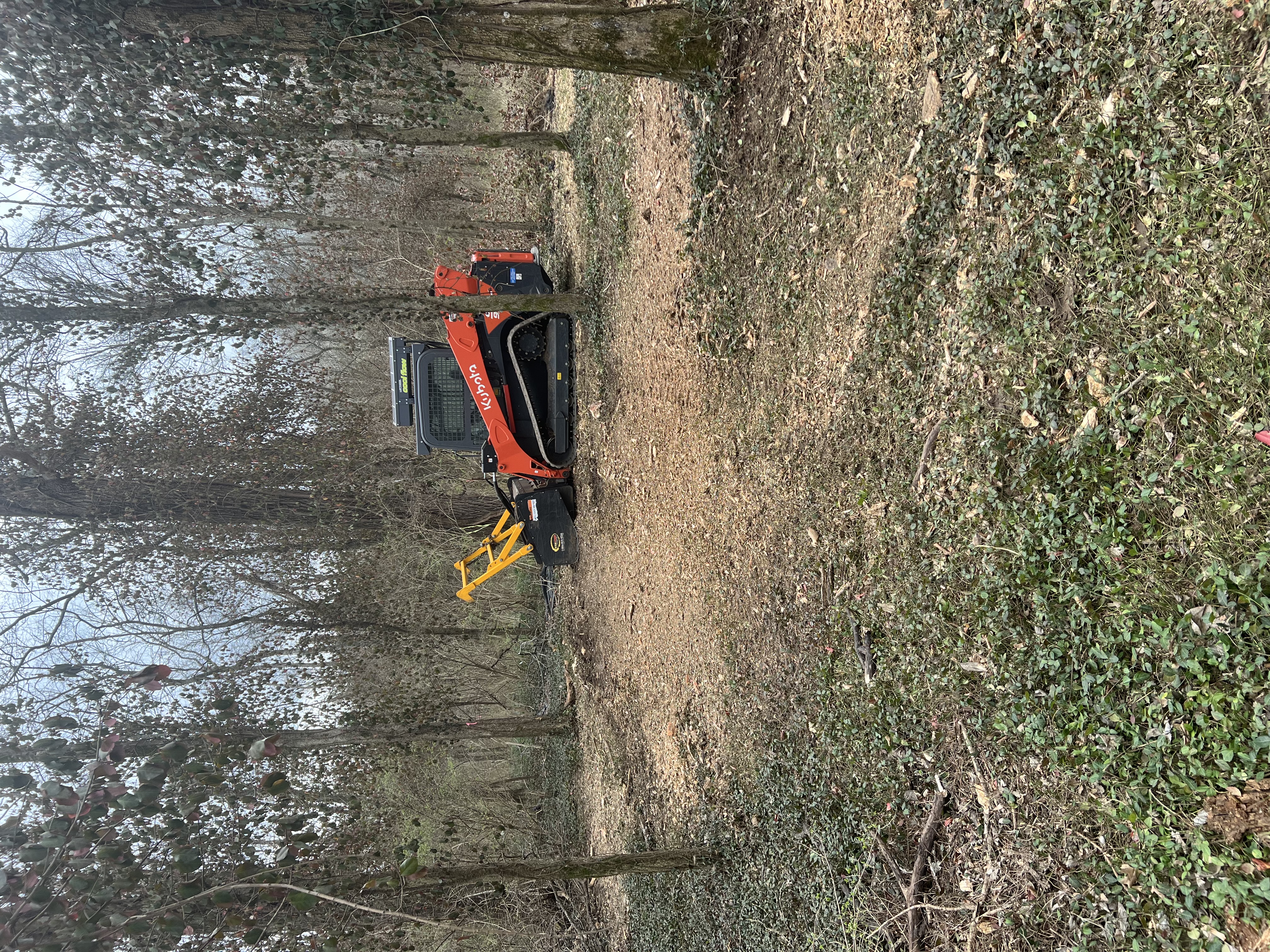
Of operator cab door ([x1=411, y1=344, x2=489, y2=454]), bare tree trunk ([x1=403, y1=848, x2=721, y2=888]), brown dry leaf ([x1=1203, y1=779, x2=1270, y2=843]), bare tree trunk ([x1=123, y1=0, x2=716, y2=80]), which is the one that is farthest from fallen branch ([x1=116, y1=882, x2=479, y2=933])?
bare tree trunk ([x1=123, y1=0, x2=716, y2=80])

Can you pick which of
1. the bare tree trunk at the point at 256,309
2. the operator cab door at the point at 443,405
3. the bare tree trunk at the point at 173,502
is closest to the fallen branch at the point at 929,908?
the operator cab door at the point at 443,405

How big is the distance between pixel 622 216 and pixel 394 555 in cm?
762

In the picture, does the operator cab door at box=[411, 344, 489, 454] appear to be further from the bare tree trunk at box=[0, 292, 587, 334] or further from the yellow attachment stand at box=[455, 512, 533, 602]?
the yellow attachment stand at box=[455, 512, 533, 602]

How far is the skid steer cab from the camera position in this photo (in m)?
8.61

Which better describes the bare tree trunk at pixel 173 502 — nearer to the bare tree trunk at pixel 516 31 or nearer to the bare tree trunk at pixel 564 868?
the bare tree trunk at pixel 564 868

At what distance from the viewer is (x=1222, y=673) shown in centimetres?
255

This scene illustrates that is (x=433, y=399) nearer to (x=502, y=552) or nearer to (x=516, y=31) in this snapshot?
(x=502, y=552)

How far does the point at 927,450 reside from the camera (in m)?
3.81

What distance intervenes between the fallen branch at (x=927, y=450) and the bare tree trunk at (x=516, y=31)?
11.9 feet

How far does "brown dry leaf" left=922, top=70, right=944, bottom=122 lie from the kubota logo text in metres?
5.64

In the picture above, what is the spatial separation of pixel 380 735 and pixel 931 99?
9.90 m

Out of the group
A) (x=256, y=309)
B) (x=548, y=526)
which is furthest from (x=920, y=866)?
(x=256, y=309)

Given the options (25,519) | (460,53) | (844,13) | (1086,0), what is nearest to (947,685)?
(1086,0)

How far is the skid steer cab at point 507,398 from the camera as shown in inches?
339
